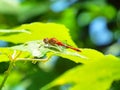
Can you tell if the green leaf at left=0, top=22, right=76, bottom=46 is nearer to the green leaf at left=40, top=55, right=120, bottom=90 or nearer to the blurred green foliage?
the green leaf at left=40, top=55, right=120, bottom=90

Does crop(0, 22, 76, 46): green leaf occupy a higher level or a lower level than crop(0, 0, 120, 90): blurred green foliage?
lower

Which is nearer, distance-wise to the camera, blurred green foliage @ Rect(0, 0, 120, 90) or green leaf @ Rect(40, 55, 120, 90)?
green leaf @ Rect(40, 55, 120, 90)

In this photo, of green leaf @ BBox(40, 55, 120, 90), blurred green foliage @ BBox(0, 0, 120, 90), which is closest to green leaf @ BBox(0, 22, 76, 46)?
green leaf @ BBox(40, 55, 120, 90)

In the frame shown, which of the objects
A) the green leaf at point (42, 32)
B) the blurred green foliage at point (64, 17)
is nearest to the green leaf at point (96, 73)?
the green leaf at point (42, 32)

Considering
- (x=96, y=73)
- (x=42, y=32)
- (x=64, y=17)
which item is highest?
(x=64, y=17)

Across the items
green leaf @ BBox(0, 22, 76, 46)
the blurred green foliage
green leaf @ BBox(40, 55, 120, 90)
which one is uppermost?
the blurred green foliage

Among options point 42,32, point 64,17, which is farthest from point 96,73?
point 64,17

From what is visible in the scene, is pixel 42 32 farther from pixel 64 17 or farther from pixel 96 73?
pixel 64 17

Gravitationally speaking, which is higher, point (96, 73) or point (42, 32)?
point (42, 32)

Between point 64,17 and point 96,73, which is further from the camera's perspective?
point 64,17

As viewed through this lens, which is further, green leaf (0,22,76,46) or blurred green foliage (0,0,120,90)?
blurred green foliage (0,0,120,90)

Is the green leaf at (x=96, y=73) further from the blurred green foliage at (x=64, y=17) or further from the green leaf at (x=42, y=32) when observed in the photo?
the blurred green foliage at (x=64, y=17)

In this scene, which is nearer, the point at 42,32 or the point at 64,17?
the point at 42,32

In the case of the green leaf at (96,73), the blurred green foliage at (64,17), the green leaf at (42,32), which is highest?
the blurred green foliage at (64,17)
